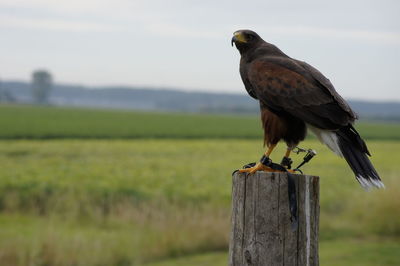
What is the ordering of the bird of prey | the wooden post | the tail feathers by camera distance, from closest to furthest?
the wooden post → the tail feathers → the bird of prey

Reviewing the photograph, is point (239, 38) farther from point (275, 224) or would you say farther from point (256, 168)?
point (275, 224)

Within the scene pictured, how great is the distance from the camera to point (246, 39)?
5.34 metres

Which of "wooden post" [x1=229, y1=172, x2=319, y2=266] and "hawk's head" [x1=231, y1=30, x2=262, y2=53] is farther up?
"hawk's head" [x1=231, y1=30, x2=262, y2=53]

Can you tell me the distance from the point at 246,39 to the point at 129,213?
28.1 ft

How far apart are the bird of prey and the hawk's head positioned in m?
0.07

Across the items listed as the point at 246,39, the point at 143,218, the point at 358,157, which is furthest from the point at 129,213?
the point at 358,157

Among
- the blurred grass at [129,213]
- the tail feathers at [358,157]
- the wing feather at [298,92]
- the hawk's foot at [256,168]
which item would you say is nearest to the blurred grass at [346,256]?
the blurred grass at [129,213]

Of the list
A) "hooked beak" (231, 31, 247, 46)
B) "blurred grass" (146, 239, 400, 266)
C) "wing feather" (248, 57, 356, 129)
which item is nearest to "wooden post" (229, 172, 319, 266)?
"wing feather" (248, 57, 356, 129)

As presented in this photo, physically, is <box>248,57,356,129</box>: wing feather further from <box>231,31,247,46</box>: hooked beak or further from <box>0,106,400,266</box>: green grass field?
<box>0,106,400,266</box>: green grass field

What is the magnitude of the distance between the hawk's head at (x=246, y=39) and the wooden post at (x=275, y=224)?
6.35 ft

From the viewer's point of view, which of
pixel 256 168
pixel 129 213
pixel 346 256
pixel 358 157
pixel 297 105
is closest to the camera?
pixel 256 168

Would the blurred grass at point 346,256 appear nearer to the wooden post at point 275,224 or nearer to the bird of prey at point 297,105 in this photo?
the bird of prey at point 297,105

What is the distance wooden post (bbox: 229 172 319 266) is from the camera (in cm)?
357

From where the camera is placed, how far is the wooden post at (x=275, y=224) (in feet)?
11.7
